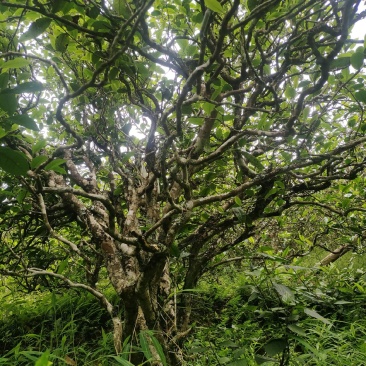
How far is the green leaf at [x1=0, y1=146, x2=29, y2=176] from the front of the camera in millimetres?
946

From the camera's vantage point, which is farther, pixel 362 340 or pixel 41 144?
pixel 362 340

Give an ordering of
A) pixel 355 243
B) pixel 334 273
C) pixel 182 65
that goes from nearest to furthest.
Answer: pixel 182 65 < pixel 355 243 < pixel 334 273

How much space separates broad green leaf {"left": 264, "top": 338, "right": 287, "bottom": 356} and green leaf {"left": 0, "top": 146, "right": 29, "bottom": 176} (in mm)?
1198

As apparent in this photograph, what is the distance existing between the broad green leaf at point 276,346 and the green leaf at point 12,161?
47.2 inches

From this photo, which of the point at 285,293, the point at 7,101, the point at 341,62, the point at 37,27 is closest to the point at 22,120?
the point at 7,101

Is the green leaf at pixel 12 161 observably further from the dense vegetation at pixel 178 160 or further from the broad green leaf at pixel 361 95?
the broad green leaf at pixel 361 95

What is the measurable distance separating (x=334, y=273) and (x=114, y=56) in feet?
10.7

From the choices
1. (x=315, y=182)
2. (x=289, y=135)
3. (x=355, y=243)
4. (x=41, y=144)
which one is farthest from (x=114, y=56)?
(x=355, y=243)

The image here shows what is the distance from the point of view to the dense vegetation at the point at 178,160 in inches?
57.8

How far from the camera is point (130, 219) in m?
2.14

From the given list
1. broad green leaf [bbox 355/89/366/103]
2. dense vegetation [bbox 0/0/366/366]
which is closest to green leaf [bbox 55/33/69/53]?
dense vegetation [bbox 0/0/366/366]

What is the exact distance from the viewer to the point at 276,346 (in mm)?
1397

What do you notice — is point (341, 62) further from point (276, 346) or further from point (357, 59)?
point (276, 346)

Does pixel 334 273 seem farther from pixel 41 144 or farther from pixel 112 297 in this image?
pixel 41 144
